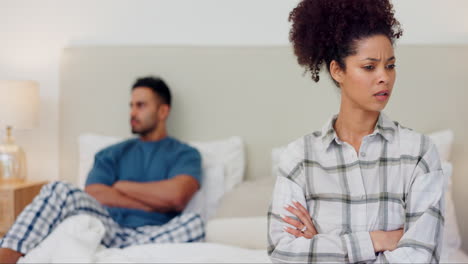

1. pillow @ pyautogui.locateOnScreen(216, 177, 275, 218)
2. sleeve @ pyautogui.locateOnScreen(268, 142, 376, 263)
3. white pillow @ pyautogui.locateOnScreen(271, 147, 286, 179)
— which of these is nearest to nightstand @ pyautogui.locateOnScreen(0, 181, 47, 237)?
pillow @ pyautogui.locateOnScreen(216, 177, 275, 218)

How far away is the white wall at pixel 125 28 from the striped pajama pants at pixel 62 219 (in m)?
1.01

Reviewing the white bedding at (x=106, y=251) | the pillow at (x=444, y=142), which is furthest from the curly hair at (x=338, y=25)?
the pillow at (x=444, y=142)

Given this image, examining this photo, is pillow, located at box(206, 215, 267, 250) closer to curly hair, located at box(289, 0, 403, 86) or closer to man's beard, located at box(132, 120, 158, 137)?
man's beard, located at box(132, 120, 158, 137)

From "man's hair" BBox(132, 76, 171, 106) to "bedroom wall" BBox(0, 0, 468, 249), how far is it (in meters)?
0.27

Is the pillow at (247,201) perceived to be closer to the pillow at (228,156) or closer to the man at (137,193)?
the man at (137,193)

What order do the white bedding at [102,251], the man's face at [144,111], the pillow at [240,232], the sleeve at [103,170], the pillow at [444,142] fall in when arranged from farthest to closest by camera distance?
the man's face at [144,111] < the sleeve at [103,170] < the pillow at [444,142] < the pillow at [240,232] < the white bedding at [102,251]

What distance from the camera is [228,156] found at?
2.83 m

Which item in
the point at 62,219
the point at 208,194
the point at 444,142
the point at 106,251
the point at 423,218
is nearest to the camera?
the point at 423,218

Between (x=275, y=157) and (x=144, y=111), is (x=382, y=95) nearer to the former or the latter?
(x=275, y=157)

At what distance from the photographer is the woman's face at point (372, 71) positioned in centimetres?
125

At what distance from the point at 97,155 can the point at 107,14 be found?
0.80m

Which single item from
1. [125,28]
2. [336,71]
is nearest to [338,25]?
[336,71]

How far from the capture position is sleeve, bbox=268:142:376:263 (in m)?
1.28

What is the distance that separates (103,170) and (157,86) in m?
0.48
